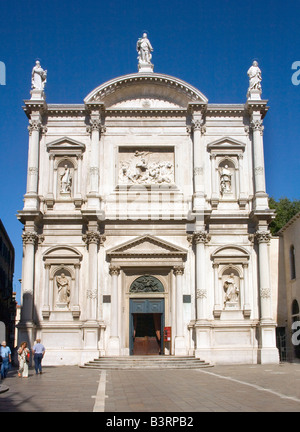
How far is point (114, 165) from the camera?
31.4 meters

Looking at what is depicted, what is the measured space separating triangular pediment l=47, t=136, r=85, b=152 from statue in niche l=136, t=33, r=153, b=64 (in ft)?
22.0

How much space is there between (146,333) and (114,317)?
2.19 metres

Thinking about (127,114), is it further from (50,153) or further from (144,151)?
(50,153)

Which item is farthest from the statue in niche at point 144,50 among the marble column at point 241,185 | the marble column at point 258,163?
the marble column at point 241,185

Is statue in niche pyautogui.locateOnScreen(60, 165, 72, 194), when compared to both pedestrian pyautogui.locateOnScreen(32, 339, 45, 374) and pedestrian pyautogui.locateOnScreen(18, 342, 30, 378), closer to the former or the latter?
pedestrian pyautogui.locateOnScreen(32, 339, 45, 374)

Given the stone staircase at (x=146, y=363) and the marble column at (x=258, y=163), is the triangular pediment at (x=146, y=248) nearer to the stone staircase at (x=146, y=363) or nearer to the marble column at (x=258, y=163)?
the marble column at (x=258, y=163)

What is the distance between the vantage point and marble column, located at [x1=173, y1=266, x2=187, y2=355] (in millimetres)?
28609

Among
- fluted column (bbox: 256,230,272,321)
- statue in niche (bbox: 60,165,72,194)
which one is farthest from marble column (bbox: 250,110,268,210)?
statue in niche (bbox: 60,165,72,194)

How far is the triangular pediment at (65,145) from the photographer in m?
31.2

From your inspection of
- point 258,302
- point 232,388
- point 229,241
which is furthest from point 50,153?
point 232,388

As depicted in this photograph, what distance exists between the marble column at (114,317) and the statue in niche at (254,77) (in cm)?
1334

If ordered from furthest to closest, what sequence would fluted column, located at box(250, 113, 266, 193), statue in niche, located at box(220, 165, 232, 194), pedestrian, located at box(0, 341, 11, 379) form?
1. statue in niche, located at box(220, 165, 232, 194)
2. fluted column, located at box(250, 113, 266, 193)
3. pedestrian, located at box(0, 341, 11, 379)

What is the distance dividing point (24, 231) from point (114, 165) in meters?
6.31

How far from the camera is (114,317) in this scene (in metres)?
28.9
